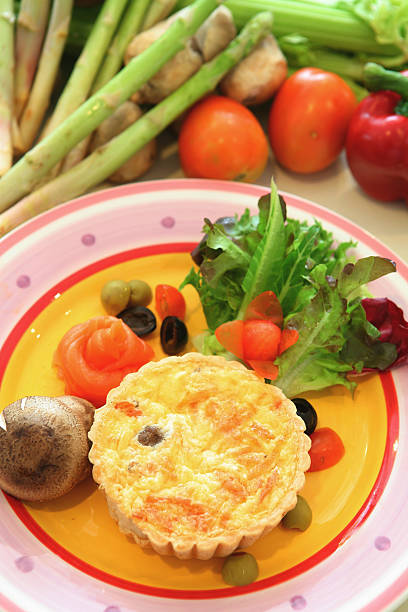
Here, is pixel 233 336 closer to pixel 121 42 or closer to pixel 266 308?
pixel 266 308

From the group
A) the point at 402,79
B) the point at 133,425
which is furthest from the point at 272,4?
the point at 133,425

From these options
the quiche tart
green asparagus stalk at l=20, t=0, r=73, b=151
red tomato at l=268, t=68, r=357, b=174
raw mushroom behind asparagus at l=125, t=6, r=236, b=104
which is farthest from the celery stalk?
the quiche tart

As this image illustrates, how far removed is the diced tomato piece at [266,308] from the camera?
3273 mm

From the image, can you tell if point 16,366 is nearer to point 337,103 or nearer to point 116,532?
point 116,532

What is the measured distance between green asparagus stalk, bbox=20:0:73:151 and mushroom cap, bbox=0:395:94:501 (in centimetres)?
245

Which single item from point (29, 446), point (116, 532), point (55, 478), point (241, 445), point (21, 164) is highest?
point (21, 164)

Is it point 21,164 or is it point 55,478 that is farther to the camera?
point 21,164

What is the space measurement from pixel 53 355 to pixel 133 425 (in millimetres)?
865

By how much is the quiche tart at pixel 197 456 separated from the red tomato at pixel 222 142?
1719 mm

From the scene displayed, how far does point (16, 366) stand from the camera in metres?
3.40

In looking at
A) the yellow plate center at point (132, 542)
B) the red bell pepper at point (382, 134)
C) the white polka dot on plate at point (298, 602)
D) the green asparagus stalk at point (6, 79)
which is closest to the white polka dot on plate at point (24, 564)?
the yellow plate center at point (132, 542)

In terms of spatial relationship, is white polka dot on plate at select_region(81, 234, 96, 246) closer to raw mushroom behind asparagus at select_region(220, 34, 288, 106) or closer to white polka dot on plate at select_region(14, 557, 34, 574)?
raw mushroom behind asparagus at select_region(220, 34, 288, 106)

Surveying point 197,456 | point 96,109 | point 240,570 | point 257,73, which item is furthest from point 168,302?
point 257,73

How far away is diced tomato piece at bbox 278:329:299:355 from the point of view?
321 cm
